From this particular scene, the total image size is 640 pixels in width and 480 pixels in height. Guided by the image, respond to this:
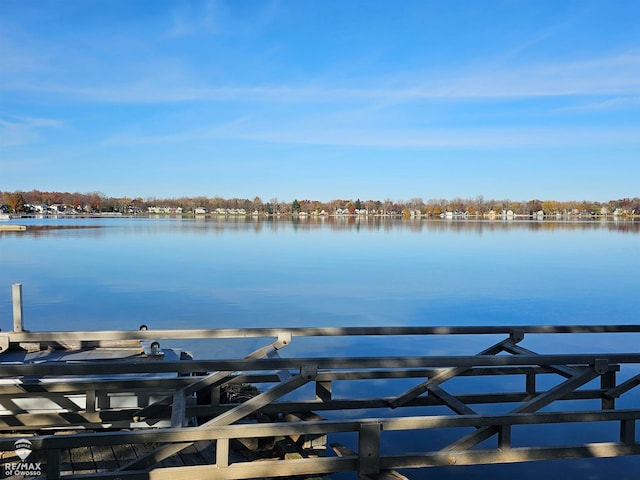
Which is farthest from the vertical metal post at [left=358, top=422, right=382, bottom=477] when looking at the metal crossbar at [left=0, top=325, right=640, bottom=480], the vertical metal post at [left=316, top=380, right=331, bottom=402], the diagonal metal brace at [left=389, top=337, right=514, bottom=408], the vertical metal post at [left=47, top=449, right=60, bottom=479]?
the vertical metal post at [left=47, top=449, right=60, bottom=479]

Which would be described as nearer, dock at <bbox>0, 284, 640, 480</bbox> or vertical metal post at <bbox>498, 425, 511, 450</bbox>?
dock at <bbox>0, 284, 640, 480</bbox>

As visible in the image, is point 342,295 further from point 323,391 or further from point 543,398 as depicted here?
point 543,398

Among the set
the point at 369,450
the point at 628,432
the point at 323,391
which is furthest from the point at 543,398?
the point at 323,391

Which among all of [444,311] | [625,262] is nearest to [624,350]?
[444,311]

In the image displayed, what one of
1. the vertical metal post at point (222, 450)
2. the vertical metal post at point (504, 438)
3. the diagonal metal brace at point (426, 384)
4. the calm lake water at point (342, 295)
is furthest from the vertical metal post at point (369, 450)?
the calm lake water at point (342, 295)

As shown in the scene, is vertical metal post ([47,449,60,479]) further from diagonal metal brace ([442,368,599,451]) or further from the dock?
diagonal metal brace ([442,368,599,451])

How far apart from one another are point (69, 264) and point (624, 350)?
28.4 metres

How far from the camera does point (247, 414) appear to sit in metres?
4.79

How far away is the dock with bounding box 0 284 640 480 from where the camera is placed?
435 centimetres

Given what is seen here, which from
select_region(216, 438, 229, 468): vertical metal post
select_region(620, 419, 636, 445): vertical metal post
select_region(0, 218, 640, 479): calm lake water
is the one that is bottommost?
select_region(0, 218, 640, 479): calm lake water

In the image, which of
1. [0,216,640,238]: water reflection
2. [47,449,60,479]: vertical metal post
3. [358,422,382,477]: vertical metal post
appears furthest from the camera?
[0,216,640,238]: water reflection

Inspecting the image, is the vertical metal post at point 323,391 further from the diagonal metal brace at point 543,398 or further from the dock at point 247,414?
the diagonal metal brace at point 543,398

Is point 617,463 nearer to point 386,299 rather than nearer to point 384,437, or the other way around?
point 384,437

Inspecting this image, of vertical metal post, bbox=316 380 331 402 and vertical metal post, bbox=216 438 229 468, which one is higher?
vertical metal post, bbox=216 438 229 468
